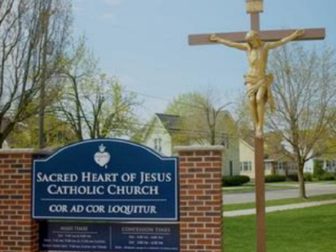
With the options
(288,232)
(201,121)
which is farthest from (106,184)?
(201,121)

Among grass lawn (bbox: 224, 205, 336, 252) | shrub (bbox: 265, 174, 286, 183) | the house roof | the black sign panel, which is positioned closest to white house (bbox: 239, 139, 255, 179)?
shrub (bbox: 265, 174, 286, 183)

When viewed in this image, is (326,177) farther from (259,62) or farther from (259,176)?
(259,62)

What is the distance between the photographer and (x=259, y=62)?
7.45 m

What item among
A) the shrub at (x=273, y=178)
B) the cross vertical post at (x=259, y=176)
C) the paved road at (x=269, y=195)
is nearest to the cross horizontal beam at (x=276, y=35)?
the cross vertical post at (x=259, y=176)

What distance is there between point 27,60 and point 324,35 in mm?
9668

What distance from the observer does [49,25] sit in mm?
15914

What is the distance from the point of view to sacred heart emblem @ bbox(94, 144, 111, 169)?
26.9 feet

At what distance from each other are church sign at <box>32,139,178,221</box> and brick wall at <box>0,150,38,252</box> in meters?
0.13

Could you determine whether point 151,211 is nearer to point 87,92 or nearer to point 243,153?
point 87,92

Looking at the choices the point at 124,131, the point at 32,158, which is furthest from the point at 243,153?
the point at 32,158

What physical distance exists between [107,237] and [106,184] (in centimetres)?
77

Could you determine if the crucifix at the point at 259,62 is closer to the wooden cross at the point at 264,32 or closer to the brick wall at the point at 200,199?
the wooden cross at the point at 264,32

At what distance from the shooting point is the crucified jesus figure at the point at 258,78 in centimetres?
737

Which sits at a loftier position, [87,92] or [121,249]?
[87,92]
